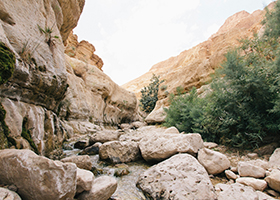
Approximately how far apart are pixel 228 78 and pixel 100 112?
49.8 feet

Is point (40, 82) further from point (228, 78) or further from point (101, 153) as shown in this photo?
point (228, 78)

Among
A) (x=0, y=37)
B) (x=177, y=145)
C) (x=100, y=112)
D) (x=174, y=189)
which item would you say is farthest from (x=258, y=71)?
(x=100, y=112)

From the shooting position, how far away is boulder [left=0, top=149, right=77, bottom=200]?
1.47 meters

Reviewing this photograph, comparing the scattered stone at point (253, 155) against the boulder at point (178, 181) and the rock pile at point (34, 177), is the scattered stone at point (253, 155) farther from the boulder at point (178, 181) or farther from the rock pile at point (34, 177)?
the rock pile at point (34, 177)

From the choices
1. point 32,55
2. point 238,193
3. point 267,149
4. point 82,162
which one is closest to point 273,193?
point 238,193

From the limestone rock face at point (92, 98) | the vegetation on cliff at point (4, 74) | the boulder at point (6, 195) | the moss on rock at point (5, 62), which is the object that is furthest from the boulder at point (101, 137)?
the boulder at point (6, 195)

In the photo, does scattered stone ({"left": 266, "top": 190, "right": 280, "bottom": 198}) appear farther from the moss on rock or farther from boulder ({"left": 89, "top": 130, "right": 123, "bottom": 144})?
boulder ({"left": 89, "top": 130, "right": 123, "bottom": 144})

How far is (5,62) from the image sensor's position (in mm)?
2654

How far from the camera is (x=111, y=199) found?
7.23ft

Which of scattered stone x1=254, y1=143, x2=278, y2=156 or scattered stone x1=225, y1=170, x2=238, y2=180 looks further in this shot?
scattered stone x1=254, y1=143, x2=278, y2=156

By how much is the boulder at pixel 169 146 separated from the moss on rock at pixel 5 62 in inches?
155

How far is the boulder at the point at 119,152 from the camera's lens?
4000 millimetres

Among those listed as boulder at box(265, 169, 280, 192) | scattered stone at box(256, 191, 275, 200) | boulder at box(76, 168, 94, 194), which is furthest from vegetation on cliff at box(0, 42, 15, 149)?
boulder at box(265, 169, 280, 192)

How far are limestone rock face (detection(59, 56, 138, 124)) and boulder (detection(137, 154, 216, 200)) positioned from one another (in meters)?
8.33
